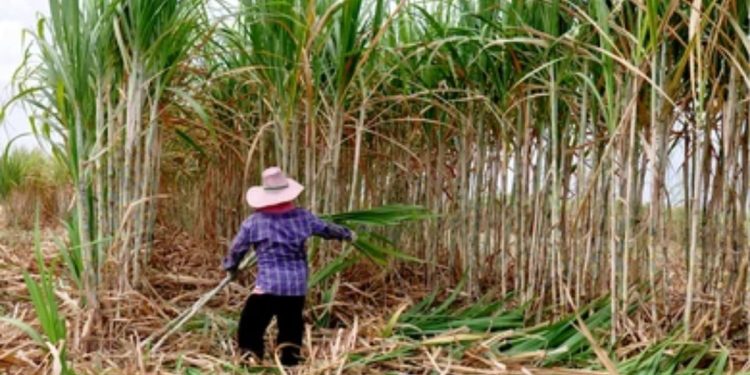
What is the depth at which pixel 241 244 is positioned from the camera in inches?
113

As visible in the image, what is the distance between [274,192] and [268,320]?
46 centimetres

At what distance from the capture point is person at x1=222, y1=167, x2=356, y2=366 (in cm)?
285

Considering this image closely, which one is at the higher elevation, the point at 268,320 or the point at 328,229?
the point at 328,229

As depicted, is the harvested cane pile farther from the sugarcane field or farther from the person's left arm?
the person's left arm

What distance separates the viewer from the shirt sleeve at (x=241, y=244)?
286 centimetres

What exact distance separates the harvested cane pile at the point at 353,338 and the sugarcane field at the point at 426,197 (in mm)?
11

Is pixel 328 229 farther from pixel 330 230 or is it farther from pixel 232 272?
pixel 232 272

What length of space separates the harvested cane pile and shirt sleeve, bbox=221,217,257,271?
10.8 inches

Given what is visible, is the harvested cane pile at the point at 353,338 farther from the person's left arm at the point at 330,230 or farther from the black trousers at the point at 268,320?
the person's left arm at the point at 330,230

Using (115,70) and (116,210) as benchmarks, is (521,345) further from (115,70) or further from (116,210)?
(115,70)

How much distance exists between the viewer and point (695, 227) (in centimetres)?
241

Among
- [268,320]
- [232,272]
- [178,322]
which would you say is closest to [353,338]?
[268,320]

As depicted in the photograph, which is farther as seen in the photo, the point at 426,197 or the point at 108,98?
the point at 426,197

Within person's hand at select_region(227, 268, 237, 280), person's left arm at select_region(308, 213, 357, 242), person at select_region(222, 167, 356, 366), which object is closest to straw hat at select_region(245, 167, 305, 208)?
person at select_region(222, 167, 356, 366)
